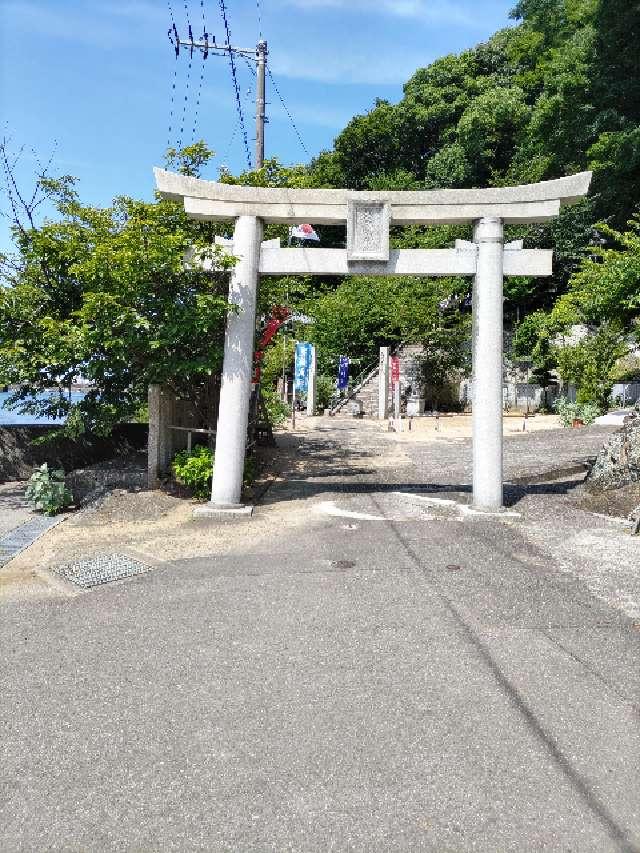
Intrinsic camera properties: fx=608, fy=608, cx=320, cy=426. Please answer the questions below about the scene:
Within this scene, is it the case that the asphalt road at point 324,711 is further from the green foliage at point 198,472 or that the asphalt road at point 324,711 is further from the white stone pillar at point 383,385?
the white stone pillar at point 383,385

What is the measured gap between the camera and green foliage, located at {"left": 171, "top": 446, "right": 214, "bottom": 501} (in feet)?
31.5

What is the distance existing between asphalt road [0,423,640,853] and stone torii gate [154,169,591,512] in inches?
106

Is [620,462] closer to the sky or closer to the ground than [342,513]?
closer to the sky

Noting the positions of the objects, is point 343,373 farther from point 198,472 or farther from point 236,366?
point 236,366

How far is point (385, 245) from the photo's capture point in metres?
8.81

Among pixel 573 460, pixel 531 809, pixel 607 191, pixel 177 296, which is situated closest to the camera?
pixel 531 809

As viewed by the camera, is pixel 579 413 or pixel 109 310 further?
pixel 579 413

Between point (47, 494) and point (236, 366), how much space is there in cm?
352

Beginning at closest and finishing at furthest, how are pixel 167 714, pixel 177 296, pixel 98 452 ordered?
pixel 167 714
pixel 177 296
pixel 98 452

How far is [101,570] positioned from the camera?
21.5ft

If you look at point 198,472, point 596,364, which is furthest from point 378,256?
point 596,364

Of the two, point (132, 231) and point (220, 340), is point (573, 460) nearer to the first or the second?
point (220, 340)

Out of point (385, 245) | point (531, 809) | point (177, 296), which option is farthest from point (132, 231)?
point (531, 809)

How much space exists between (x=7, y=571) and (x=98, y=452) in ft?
18.4
